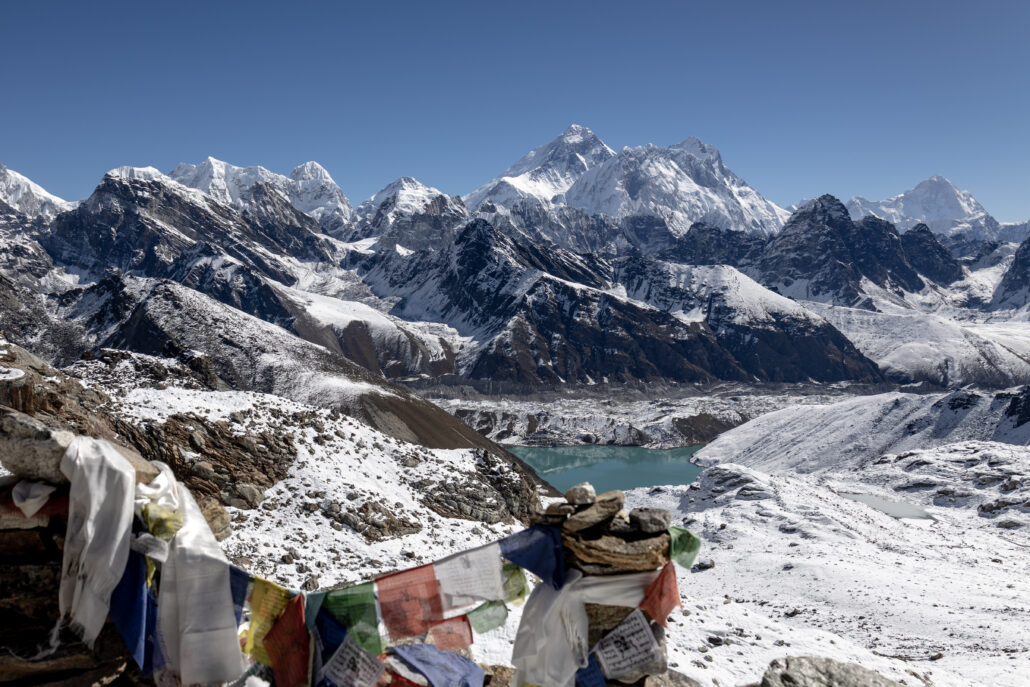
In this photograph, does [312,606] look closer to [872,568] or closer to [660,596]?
[660,596]

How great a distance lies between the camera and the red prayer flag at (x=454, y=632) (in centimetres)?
748

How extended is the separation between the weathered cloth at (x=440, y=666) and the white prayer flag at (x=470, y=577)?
4.50ft

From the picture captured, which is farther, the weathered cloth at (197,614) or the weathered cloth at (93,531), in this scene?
the weathered cloth at (197,614)

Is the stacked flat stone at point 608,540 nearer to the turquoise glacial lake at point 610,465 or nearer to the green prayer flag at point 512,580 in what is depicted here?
the green prayer flag at point 512,580

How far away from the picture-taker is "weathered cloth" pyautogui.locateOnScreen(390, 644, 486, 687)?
7.61 metres

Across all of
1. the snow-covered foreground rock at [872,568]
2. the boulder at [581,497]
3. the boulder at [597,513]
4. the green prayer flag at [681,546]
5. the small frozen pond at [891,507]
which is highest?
the boulder at [581,497]

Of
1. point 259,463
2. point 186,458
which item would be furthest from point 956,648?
point 186,458

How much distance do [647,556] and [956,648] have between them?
63.5ft

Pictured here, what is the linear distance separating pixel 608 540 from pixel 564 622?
1.07 meters

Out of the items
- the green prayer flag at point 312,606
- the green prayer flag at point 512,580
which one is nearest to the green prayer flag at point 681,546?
the green prayer flag at point 512,580

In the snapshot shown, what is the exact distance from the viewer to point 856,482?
232ft

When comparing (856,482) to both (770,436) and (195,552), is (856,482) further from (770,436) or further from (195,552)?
(195,552)

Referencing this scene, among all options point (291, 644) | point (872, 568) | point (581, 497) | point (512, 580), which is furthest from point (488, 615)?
point (872, 568)

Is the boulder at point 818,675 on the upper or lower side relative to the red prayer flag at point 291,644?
lower
